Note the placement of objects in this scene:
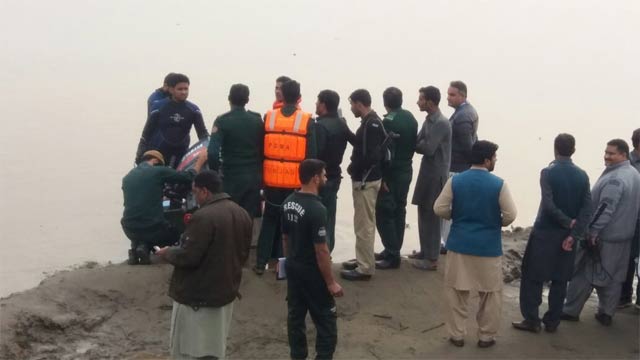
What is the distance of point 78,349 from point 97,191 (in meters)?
5.80

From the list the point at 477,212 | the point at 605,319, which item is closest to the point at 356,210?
the point at 477,212

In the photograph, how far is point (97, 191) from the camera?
11414mm

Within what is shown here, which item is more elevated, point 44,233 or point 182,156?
point 182,156

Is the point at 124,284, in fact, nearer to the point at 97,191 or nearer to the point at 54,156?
the point at 97,191

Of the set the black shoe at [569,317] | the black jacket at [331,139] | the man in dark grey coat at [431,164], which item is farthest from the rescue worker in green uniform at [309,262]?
the black shoe at [569,317]

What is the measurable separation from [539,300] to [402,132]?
1906 millimetres

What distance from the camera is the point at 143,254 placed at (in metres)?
7.15

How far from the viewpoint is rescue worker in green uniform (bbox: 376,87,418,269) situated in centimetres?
705

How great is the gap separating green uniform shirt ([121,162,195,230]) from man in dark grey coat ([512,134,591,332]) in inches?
119

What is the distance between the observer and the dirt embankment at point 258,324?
5.99 metres

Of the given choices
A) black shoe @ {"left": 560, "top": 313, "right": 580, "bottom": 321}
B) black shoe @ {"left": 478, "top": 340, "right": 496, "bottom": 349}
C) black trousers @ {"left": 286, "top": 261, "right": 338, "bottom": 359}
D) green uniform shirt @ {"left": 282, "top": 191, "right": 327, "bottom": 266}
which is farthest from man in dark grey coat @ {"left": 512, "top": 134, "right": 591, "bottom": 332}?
green uniform shirt @ {"left": 282, "top": 191, "right": 327, "bottom": 266}

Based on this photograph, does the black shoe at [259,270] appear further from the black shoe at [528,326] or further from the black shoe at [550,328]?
the black shoe at [550,328]

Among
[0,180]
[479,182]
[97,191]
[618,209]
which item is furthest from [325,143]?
[0,180]

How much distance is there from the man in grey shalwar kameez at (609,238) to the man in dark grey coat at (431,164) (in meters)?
1.34
